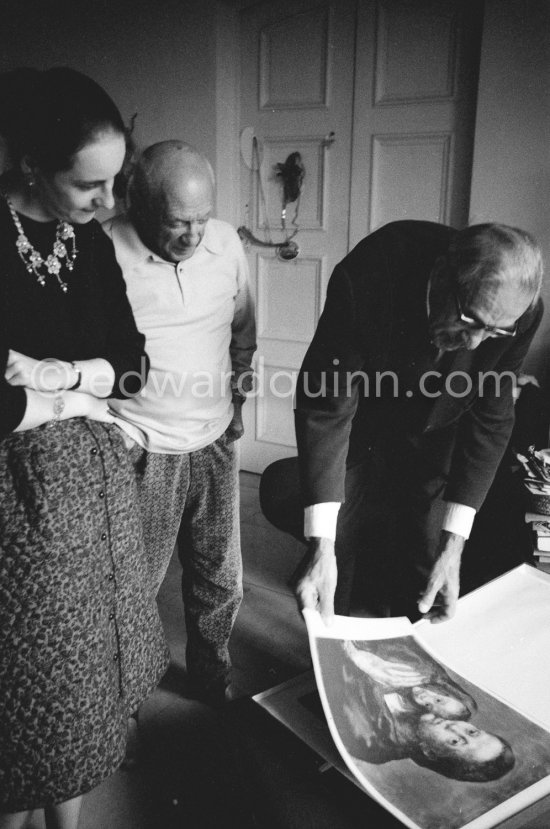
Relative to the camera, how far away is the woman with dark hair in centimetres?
111

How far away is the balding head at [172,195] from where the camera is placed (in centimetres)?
156

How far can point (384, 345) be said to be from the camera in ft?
4.79

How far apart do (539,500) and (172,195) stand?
3.84ft

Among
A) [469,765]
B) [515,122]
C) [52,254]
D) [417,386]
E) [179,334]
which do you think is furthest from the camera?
[515,122]

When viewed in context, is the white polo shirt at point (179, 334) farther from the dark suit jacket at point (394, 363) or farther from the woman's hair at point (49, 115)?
the woman's hair at point (49, 115)

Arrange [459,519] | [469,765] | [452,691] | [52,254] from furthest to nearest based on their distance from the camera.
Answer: [459,519], [52,254], [452,691], [469,765]

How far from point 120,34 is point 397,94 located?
1434 mm

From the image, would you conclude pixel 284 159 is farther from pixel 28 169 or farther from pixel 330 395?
pixel 28 169

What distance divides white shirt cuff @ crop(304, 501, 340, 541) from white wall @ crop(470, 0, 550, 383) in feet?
5.45

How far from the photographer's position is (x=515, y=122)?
2.68 m

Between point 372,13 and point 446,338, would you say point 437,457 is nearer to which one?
point 446,338

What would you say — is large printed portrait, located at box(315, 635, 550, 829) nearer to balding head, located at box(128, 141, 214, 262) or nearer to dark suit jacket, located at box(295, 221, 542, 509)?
dark suit jacket, located at box(295, 221, 542, 509)

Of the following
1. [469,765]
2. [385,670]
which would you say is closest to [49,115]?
[385,670]

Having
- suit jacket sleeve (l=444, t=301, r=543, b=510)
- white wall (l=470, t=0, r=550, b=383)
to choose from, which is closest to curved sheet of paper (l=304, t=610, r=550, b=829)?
suit jacket sleeve (l=444, t=301, r=543, b=510)
